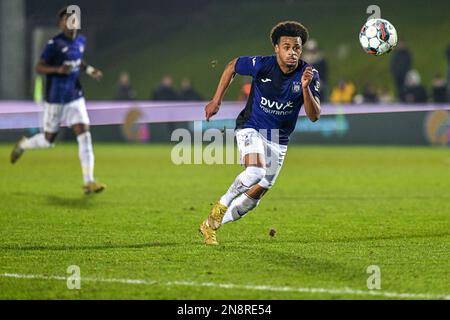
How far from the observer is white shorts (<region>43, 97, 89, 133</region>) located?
50.2 ft

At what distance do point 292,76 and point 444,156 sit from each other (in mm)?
16576

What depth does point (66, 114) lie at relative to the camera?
15.3 m

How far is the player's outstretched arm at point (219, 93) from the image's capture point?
31.1 ft

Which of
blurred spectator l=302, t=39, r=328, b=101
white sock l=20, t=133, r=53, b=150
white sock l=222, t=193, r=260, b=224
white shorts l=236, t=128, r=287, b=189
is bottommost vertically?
white sock l=222, t=193, r=260, b=224

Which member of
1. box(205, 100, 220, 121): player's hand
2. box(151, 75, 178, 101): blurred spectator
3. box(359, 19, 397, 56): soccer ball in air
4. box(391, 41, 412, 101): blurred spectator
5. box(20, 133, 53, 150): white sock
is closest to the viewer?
box(205, 100, 220, 121): player's hand

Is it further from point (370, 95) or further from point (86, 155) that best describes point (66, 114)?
point (370, 95)

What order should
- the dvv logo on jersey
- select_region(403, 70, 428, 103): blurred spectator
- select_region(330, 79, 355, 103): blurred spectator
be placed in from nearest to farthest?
the dvv logo on jersey → select_region(403, 70, 428, 103): blurred spectator → select_region(330, 79, 355, 103): blurred spectator

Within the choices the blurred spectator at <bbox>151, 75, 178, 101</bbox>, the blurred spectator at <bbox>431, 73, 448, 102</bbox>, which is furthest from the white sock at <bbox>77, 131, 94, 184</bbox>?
the blurred spectator at <bbox>151, 75, 178, 101</bbox>

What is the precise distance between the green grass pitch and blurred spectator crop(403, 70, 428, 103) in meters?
10.3

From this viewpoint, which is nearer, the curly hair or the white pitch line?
the white pitch line

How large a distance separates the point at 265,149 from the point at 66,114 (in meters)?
6.14

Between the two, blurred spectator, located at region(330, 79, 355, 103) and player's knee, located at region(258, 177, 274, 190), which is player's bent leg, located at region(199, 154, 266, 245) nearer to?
player's knee, located at region(258, 177, 274, 190)

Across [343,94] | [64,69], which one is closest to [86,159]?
[64,69]

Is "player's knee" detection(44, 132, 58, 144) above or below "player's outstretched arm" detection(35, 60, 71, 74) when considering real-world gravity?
below
